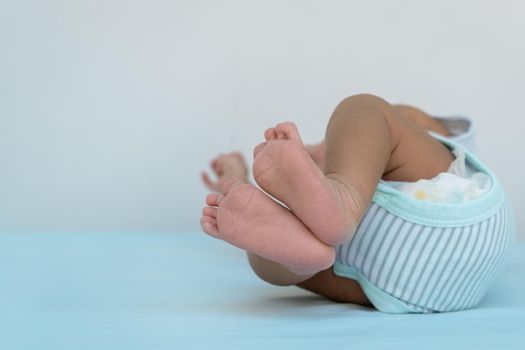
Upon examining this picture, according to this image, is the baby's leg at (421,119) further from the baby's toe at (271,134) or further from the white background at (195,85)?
the white background at (195,85)

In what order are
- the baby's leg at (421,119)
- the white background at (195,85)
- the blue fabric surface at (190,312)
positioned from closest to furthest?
the blue fabric surface at (190,312) < the baby's leg at (421,119) < the white background at (195,85)

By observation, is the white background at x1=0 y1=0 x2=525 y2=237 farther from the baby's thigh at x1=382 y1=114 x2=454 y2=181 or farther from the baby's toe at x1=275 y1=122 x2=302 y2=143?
the baby's toe at x1=275 y1=122 x2=302 y2=143

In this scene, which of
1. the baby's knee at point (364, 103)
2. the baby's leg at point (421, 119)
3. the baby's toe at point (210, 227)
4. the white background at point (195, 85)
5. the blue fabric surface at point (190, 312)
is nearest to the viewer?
the blue fabric surface at point (190, 312)

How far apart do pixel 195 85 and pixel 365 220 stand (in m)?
1.41

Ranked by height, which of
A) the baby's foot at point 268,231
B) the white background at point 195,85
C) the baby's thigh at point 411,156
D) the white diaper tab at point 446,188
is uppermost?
the white background at point 195,85

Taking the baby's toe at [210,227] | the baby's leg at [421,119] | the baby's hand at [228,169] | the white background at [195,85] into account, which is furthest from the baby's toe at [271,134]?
the white background at [195,85]

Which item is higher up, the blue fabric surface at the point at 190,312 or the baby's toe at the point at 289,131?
the baby's toe at the point at 289,131

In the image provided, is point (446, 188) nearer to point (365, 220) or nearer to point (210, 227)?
point (365, 220)

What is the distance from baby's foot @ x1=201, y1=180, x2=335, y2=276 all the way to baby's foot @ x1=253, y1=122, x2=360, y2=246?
0.01 meters

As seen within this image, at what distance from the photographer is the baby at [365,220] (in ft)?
2.97

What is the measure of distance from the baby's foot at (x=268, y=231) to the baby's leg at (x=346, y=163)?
0.05 feet

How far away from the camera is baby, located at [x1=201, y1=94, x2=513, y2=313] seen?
906 millimetres

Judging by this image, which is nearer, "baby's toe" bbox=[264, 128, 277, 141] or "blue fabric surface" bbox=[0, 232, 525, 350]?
"blue fabric surface" bbox=[0, 232, 525, 350]

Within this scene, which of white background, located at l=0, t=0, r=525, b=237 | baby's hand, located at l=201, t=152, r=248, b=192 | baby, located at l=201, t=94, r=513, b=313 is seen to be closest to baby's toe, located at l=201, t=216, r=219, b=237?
baby, located at l=201, t=94, r=513, b=313
